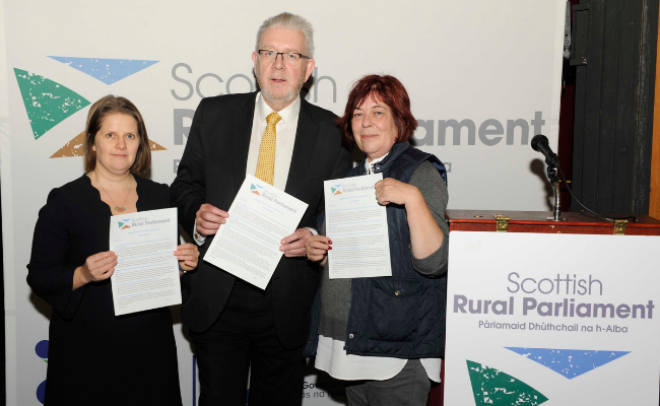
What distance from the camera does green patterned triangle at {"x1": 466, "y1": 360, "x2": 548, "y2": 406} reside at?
200 centimetres

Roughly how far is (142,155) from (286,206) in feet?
2.53

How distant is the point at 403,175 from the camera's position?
80.7 inches

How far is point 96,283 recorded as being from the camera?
88.4 inches

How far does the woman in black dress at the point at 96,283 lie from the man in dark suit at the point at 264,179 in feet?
0.66

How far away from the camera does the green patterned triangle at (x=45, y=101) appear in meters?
3.08

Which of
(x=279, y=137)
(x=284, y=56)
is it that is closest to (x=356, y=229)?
(x=279, y=137)

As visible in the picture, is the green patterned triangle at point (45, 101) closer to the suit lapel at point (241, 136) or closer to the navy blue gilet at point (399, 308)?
the suit lapel at point (241, 136)

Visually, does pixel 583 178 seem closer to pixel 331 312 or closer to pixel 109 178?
pixel 331 312

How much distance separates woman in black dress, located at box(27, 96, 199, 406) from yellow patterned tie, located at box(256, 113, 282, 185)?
1.49 feet

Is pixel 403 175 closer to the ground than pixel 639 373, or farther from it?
farther from it

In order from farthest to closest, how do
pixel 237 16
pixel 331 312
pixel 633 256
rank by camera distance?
pixel 237 16, pixel 331 312, pixel 633 256

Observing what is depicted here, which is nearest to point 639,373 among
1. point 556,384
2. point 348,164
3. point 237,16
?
point 556,384

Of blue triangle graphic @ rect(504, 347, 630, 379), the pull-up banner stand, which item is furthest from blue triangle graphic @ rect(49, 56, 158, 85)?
blue triangle graphic @ rect(504, 347, 630, 379)

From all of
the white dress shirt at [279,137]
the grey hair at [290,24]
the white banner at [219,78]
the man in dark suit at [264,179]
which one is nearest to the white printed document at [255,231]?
the man in dark suit at [264,179]
